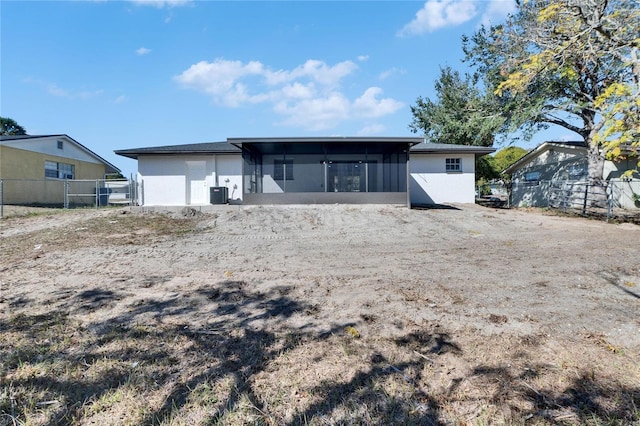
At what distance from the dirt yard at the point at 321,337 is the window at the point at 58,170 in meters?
16.5

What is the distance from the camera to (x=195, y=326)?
3.34 m

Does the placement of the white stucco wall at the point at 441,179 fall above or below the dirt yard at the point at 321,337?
above

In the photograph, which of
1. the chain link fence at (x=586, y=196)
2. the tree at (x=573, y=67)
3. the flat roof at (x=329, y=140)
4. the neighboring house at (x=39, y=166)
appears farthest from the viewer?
the neighboring house at (x=39, y=166)

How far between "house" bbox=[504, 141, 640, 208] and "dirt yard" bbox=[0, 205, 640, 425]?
13.5 meters

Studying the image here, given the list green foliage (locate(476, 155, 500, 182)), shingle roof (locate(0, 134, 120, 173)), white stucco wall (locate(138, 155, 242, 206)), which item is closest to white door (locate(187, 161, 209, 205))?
white stucco wall (locate(138, 155, 242, 206))

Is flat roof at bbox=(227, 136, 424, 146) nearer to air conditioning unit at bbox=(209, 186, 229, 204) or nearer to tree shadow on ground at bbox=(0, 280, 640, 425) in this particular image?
air conditioning unit at bbox=(209, 186, 229, 204)

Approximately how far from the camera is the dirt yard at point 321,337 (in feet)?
7.22

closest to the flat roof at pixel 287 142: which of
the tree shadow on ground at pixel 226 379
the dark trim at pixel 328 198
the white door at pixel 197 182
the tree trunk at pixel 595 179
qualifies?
the white door at pixel 197 182

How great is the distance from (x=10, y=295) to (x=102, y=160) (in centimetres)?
2363

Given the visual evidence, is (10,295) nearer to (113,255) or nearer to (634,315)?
(113,255)

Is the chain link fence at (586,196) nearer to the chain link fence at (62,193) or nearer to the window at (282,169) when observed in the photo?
the window at (282,169)

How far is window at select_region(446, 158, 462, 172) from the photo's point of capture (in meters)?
17.5

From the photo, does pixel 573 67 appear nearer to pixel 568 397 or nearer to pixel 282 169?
pixel 282 169

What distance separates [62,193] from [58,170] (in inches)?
64.7
